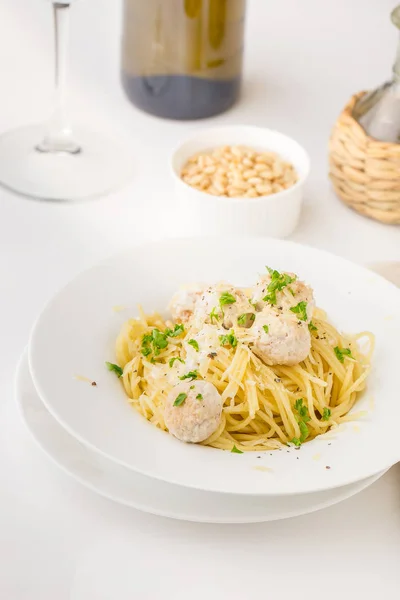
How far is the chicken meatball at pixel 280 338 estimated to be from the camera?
3.81 feet

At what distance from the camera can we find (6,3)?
2529 mm

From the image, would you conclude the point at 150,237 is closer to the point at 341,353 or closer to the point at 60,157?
the point at 60,157

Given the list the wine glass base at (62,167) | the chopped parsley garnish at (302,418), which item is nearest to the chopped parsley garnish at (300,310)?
the chopped parsley garnish at (302,418)

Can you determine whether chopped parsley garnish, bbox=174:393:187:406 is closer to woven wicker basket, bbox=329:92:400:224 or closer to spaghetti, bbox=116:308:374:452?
spaghetti, bbox=116:308:374:452

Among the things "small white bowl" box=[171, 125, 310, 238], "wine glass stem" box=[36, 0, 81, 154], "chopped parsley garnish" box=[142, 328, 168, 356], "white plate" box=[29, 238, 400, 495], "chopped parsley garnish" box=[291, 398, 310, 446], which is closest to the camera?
"white plate" box=[29, 238, 400, 495]

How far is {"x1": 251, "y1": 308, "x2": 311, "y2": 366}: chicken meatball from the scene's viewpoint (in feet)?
3.81

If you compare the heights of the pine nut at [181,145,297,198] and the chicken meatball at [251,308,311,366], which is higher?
the chicken meatball at [251,308,311,366]

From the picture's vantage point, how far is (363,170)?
66.2 inches

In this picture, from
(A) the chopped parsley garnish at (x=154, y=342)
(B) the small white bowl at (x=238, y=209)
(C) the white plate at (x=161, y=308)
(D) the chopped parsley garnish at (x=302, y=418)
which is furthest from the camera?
(B) the small white bowl at (x=238, y=209)

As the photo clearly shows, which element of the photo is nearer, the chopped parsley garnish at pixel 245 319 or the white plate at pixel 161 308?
the white plate at pixel 161 308

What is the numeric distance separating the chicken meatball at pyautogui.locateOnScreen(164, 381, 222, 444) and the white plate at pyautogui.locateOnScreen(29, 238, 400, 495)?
0.06ft

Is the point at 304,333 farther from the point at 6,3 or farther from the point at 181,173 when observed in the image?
the point at 6,3

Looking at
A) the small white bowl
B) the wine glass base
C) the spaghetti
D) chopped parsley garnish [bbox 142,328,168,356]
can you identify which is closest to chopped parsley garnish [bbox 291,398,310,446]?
the spaghetti

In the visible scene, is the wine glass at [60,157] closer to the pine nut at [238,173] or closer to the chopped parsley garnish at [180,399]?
the pine nut at [238,173]
